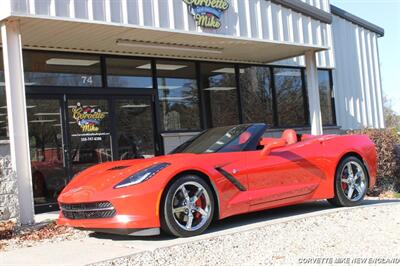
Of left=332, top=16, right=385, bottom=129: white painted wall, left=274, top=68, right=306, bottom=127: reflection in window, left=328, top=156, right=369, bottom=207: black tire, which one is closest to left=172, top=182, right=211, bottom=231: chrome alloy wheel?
left=328, top=156, right=369, bottom=207: black tire

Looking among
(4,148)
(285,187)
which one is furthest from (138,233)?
(4,148)

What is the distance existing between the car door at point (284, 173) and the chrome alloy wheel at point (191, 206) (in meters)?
0.72

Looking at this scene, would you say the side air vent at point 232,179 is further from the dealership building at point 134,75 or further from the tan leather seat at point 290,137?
the dealership building at point 134,75

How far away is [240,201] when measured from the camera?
671cm

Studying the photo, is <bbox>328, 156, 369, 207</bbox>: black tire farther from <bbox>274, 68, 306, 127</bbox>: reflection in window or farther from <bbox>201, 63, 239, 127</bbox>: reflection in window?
<bbox>274, 68, 306, 127</bbox>: reflection in window

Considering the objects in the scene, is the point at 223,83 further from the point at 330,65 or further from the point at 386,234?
the point at 386,234

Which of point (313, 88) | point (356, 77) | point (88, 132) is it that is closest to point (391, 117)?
point (356, 77)

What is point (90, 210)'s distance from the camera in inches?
244

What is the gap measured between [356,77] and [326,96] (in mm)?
1560

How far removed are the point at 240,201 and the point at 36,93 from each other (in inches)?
200

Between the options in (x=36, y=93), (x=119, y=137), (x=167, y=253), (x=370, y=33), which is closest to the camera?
(x=167, y=253)

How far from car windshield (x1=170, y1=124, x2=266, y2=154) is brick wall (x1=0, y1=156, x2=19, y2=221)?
7.98ft

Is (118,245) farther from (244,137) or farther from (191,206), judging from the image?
(244,137)

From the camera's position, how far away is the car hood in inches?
247
